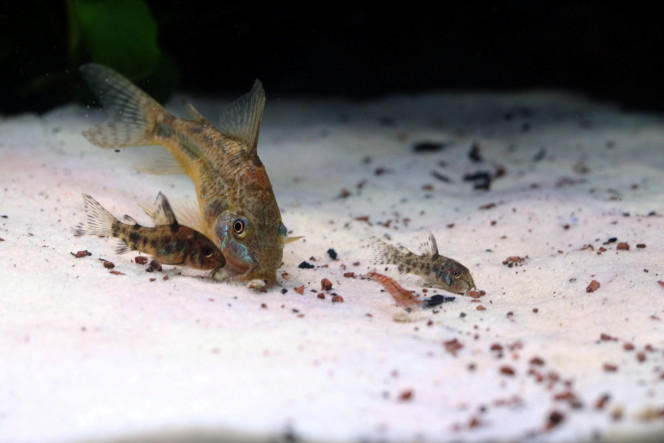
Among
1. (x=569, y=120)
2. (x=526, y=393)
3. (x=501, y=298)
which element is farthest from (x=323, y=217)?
(x=569, y=120)

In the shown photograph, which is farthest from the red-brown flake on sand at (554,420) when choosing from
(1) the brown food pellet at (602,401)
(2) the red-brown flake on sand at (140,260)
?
(2) the red-brown flake on sand at (140,260)

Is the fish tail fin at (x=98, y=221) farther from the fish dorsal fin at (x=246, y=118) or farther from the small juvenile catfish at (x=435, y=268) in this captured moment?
the small juvenile catfish at (x=435, y=268)

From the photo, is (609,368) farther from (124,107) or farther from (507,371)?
(124,107)

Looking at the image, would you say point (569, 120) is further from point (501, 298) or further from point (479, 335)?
point (479, 335)

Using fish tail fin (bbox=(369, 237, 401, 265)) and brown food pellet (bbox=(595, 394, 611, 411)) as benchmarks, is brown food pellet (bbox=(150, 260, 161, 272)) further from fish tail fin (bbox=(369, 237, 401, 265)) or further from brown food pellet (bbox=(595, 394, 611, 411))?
brown food pellet (bbox=(595, 394, 611, 411))

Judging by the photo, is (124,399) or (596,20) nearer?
(124,399)

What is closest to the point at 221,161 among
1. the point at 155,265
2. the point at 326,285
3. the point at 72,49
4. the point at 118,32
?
the point at 155,265
